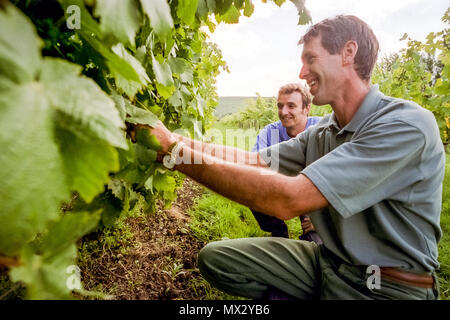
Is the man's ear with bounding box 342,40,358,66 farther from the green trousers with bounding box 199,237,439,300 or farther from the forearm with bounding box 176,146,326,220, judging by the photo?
the green trousers with bounding box 199,237,439,300

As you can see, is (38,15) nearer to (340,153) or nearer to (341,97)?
(340,153)

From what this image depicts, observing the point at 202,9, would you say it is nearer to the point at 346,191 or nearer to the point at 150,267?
the point at 346,191

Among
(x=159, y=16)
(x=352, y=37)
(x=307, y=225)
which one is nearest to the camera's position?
(x=159, y=16)

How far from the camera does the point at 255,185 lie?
1267mm

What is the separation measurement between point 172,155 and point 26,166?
0.86 m

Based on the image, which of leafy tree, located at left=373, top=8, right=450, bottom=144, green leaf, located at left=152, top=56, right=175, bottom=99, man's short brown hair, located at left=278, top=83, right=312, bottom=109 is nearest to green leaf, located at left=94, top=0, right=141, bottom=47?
green leaf, located at left=152, top=56, right=175, bottom=99

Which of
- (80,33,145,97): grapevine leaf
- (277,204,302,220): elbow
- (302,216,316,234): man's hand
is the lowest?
(302,216,316,234): man's hand

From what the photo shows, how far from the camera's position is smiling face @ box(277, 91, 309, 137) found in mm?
3617

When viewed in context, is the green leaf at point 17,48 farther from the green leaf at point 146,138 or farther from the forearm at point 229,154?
the forearm at point 229,154

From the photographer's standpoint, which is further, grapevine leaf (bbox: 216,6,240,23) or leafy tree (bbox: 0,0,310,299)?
grapevine leaf (bbox: 216,6,240,23)

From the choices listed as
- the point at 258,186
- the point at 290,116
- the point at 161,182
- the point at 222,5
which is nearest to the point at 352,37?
the point at 222,5

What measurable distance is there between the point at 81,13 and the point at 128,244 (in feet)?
7.87

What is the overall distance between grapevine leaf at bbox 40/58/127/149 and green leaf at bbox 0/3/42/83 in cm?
2
